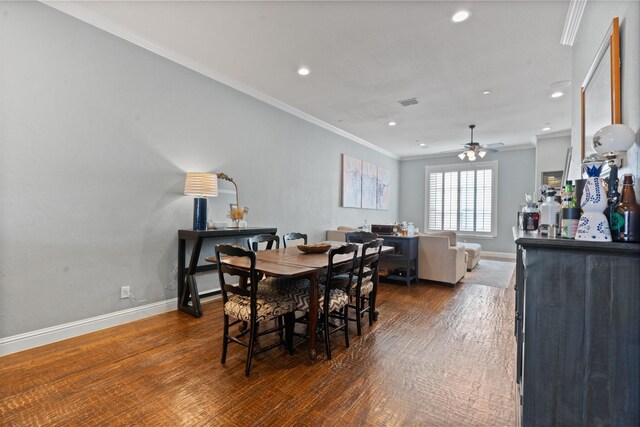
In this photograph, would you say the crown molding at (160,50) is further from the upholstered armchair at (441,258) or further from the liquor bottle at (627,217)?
the liquor bottle at (627,217)

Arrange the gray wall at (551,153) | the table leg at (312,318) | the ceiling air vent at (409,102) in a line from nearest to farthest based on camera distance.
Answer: the table leg at (312,318) < the ceiling air vent at (409,102) < the gray wall at (551,153)

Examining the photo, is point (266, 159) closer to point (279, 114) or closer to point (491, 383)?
point (279, 114)

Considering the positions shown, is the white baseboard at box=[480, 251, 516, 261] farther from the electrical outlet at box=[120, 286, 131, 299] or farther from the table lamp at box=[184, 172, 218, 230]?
the electrical outlet at box=[120, 286, 131, 299]

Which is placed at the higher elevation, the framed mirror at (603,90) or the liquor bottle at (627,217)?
the framed mirror at (603,90)

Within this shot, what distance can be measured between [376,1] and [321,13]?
48 centimetres

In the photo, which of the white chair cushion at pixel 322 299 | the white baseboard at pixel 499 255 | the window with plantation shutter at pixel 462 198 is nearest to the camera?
the white chair cushion at pixel 322 299

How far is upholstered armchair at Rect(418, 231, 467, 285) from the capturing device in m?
4.79

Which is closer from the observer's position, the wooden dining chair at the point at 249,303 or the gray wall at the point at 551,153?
the wooden dining chair at the point at 249,303

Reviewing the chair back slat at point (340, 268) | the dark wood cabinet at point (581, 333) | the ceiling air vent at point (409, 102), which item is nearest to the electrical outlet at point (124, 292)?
the chair back slat at point (340, 268)

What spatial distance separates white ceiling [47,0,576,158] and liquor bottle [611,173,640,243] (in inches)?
83.2

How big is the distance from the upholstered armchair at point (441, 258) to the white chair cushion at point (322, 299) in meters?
2.67

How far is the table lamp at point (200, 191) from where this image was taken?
11.1 feet

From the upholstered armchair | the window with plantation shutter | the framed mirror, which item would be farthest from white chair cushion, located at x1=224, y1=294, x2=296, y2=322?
the window with plantation shutter

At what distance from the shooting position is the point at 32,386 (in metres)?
2.01
